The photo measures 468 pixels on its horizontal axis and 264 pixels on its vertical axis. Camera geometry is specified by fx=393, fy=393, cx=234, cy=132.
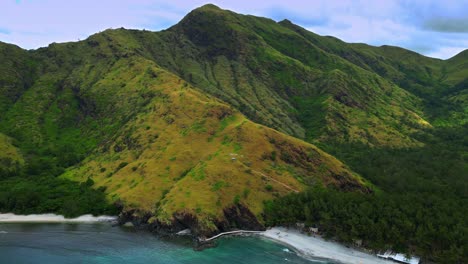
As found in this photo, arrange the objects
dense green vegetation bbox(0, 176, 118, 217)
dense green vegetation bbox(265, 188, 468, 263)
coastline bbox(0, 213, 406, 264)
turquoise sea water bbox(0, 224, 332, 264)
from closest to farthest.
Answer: dense green vegetation bbox(265, 188, 468, 263), turquoise sea water bbox(0, 224, 332, 264), coastline bbox(0, 213, 406, 264), dense green vegetation bbox(0, 176, 118, 217)

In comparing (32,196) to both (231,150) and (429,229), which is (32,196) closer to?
(231,150)

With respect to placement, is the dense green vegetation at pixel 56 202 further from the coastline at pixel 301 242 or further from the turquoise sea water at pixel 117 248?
the turquoise sea water at pixel 117 248

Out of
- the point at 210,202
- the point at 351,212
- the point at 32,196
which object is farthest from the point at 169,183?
the point at 351,212

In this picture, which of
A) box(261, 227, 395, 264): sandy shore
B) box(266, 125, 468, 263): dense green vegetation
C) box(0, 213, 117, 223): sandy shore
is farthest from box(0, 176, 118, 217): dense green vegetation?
box(266, 125, 468, 263): dense green vegetation

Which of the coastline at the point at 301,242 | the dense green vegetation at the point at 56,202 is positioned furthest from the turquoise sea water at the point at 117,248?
the dense green vegetation at the point at 56,202

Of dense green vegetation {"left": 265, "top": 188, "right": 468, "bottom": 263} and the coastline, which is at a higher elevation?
dense green vegetation {"left": 265, "top": 188, "right": 468, "bottom": 263}

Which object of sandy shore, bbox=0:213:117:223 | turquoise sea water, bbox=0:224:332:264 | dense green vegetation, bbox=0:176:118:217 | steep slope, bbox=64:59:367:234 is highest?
steep slope, bbox=64:59:367:234

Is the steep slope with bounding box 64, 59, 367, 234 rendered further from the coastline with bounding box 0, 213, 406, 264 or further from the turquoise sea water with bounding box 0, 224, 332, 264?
the coastline with bounding box 0, 213, 406, 264

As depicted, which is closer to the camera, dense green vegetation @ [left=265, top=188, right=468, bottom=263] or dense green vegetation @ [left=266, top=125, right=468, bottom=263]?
dense green vegetation @ [left=266, top=125, right=468, bottom=263]
